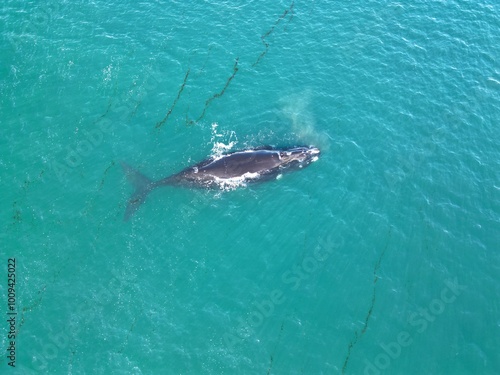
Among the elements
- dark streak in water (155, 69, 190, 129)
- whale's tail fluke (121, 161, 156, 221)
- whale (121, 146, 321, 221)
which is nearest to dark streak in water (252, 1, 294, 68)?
dark streak in water (155, 69, 190, 129)

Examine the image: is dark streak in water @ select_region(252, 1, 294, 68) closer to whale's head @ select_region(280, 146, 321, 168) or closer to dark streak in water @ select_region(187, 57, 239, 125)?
dark streak in water @ select_region(187, 57, 239, 125)

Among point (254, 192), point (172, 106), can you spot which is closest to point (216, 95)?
point (172, 106)

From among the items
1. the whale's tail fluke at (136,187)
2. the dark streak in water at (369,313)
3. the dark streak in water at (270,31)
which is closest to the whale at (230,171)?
the whale's tail fluke at (136,187)

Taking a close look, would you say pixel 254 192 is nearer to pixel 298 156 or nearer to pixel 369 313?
pixel 298 156

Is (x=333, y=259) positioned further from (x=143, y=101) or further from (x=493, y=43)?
(x=493, y=43)

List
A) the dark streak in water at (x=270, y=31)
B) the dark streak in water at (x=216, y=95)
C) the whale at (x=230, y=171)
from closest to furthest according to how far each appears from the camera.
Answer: the whale at (x=230, y=171)
the dark streak in water at (x=216, y=95)
the dark streak in water at (x=270, y=31)

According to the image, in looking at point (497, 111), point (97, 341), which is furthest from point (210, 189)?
point (497, 111)

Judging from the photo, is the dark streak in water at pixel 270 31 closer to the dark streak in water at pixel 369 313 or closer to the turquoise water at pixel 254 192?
the turquoise water at pixel 254 192
